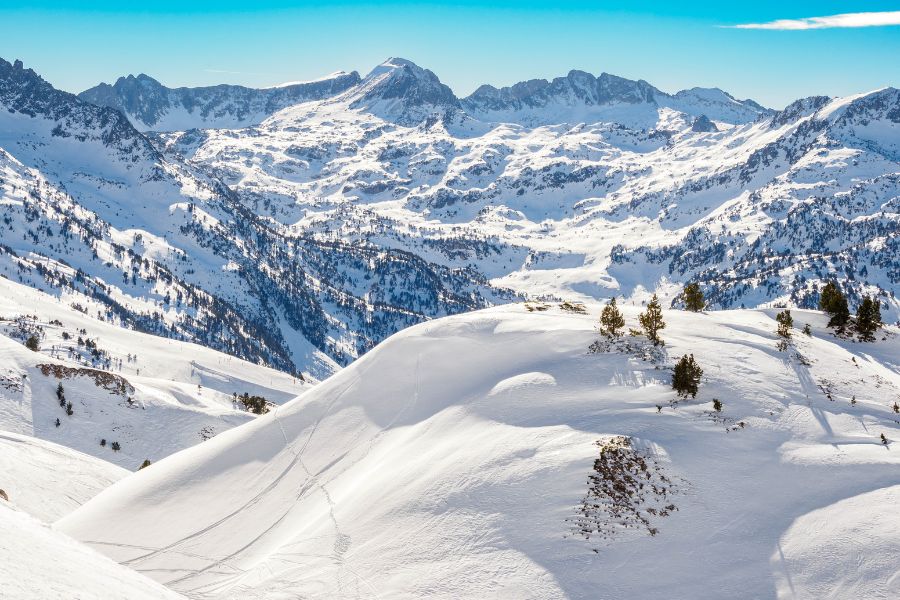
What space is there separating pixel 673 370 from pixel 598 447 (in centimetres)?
996

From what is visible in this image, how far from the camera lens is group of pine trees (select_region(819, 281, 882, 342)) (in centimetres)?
4647

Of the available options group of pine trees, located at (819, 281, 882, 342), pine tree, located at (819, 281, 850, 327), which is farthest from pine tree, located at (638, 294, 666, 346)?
pine tree, located at (819, 281, 850, 327)

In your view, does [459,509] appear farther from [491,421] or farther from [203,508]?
[203,508]

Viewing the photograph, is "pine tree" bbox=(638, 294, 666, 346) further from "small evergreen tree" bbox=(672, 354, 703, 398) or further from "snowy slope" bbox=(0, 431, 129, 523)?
"snowy slope" bbox=(0, 431, 129, 523)

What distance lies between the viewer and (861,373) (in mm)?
36906

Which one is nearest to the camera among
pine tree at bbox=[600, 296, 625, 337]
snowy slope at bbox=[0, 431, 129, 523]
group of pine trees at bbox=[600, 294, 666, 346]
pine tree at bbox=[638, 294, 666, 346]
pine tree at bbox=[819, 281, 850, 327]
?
pine tree at bbox=[638, 294, 666, 346]

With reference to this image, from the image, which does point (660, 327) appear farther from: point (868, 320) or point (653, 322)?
point (868, 320)

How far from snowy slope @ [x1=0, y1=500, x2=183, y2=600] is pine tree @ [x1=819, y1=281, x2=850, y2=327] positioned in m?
50.2

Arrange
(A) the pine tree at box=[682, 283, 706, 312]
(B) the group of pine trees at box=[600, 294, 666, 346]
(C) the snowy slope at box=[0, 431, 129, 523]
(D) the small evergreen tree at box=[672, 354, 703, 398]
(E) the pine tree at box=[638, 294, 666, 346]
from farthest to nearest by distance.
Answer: (A) the pine tree at box=[682, 283, 706, 312], (C) the snowy slope at box=[0, 431, 129, 523], (B) the group of pine trees at box=[600, 294, 666, 346], (E) the pine tree at box=[638, 294, 666, 346], (D) the small evergreen tree at box=[672, 354, 703, 398]

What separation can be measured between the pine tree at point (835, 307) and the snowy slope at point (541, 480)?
2.47m

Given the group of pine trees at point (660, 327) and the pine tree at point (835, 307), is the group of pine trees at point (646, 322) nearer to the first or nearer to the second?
the group of pine trees at point (660, 327)

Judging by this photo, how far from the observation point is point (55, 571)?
57.0ft

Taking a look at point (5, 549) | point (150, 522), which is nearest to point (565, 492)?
point (5, 549)

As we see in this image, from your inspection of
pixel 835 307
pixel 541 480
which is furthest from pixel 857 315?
pixel 541 480
